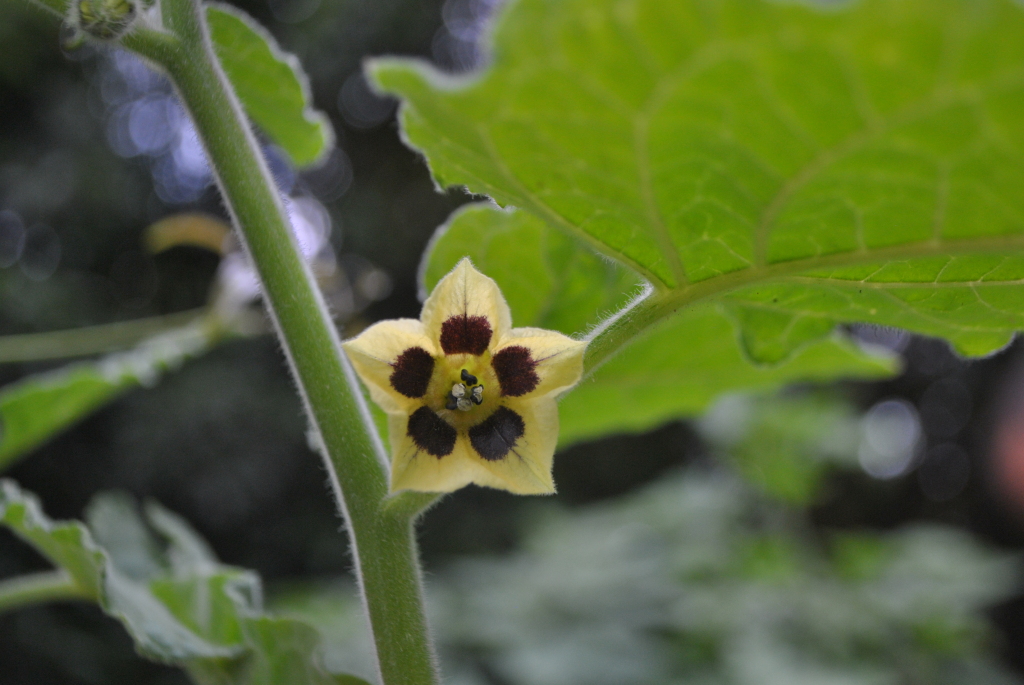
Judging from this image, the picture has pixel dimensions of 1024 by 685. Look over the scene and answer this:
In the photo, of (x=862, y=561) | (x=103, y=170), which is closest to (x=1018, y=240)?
(x=862, y=561)

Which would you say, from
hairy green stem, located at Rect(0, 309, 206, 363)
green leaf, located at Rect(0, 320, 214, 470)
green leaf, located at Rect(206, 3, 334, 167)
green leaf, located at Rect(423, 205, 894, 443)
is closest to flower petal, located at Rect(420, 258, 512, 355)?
green leaf, located at Rect(423, 205, 894, 443)

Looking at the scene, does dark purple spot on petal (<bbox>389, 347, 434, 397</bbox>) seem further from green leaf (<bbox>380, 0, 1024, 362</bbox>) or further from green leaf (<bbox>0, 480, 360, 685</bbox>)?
green leaf (<bbox>0, 480, 360, 685</bbox>)

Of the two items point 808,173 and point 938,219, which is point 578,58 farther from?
point 938,219

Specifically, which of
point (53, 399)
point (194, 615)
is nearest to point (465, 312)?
point (194, 615)

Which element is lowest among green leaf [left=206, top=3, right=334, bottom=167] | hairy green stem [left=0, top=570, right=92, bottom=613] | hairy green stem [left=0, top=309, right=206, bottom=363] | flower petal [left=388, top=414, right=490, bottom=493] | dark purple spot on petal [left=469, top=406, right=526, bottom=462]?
flower petal [left=388, top=414, right=490, bottom=493]

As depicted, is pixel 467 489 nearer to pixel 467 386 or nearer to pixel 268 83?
pixel 268 83

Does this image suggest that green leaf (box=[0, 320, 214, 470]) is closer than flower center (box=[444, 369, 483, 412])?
No
